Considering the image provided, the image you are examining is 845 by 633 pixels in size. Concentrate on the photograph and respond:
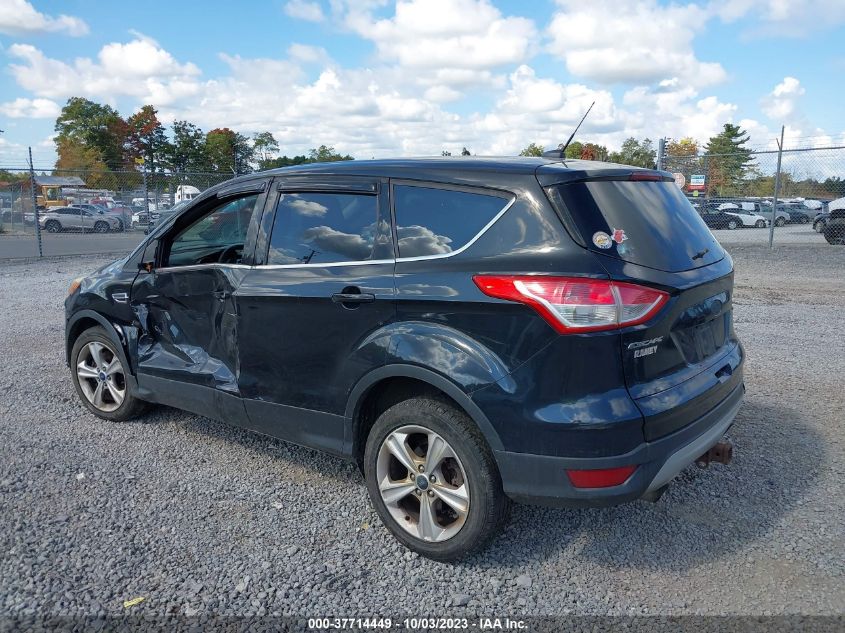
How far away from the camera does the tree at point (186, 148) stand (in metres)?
72.2

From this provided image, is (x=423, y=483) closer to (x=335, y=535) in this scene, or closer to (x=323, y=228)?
(x=335, y=535)

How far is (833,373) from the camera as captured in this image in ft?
19.7

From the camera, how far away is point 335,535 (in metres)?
3.49

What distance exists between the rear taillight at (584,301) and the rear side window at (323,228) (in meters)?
0.95

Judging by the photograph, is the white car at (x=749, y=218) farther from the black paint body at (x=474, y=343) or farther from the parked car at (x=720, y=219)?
the black paint body at (x=474, y=343)

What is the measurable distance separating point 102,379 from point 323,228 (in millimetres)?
2476

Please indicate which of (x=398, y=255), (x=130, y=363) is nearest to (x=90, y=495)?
(x=130, y=363)

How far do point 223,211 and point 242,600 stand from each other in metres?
2.38

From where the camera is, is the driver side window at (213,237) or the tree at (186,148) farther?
the tree at (186,148)

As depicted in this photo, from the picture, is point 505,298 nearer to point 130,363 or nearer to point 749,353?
point 130,363

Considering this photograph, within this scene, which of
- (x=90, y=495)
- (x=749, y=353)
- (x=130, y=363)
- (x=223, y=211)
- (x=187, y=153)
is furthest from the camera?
(x=187, y=153)

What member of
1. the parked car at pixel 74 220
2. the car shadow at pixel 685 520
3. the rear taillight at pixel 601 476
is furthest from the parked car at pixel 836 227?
the parked car at pixel 74 220

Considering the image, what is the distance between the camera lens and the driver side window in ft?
13.8

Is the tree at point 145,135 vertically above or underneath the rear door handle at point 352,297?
above
